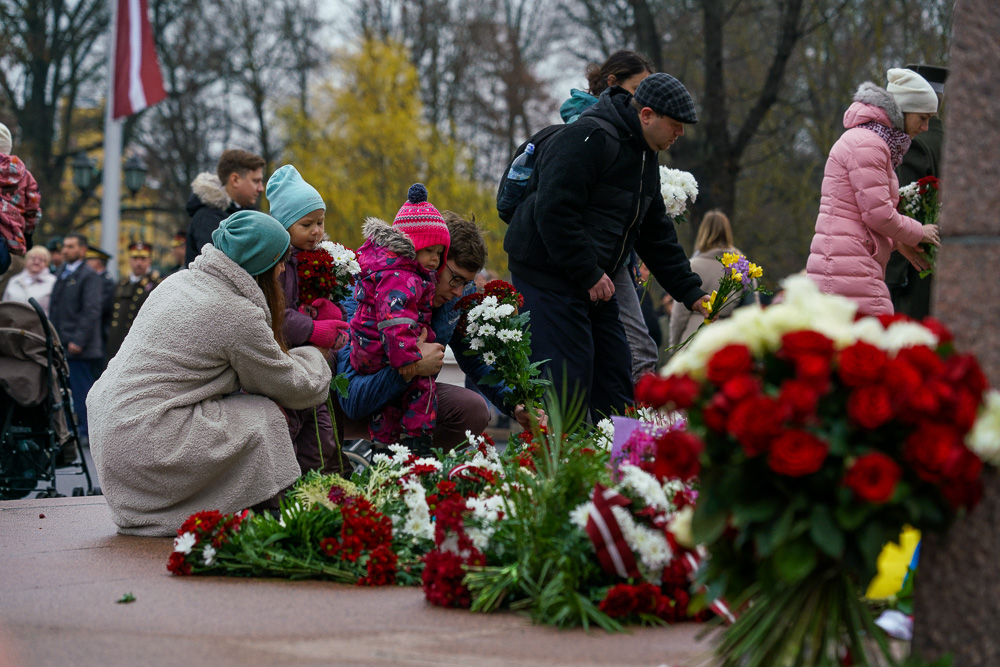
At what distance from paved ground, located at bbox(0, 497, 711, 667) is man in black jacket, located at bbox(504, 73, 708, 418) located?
2.06m

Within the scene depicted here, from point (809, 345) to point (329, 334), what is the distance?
3.49 metres


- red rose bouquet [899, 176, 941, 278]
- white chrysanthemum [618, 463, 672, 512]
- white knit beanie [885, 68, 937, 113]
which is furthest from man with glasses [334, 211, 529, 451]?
red rose bouquet [899, 176, 941, 278]

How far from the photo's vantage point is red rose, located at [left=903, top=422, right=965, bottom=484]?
2.20 metres

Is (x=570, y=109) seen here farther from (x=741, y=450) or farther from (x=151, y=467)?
(x=741, y=450)

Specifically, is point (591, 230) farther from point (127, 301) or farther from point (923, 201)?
point (127, 301)

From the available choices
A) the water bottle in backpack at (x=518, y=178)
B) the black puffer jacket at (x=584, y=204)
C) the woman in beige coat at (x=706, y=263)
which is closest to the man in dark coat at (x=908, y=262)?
the woman in beige coat at (x=706, y=263)

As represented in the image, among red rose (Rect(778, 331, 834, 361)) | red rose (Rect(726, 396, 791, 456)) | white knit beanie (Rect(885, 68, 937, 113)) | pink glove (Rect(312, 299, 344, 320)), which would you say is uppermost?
white knit beanie (Rect(885, 68, 937, 113))

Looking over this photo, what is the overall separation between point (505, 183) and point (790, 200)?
16.0m

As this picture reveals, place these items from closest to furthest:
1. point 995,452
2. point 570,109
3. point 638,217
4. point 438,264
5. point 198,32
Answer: point 995,452, point 438,264, point 638,217, point 570,109, point 198,32

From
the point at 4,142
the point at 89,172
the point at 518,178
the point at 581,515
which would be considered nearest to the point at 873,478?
the point at 581,515

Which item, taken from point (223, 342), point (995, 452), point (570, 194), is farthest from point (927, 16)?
point (995, 452)

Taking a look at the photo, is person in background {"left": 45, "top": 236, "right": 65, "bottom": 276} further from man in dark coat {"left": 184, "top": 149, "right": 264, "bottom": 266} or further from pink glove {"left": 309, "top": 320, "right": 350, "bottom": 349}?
pink glove {"left": 309, "top": 320, "right": 350, "bottom": 349}

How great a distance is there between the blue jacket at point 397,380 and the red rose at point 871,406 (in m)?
3.20

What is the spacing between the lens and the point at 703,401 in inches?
94.1
